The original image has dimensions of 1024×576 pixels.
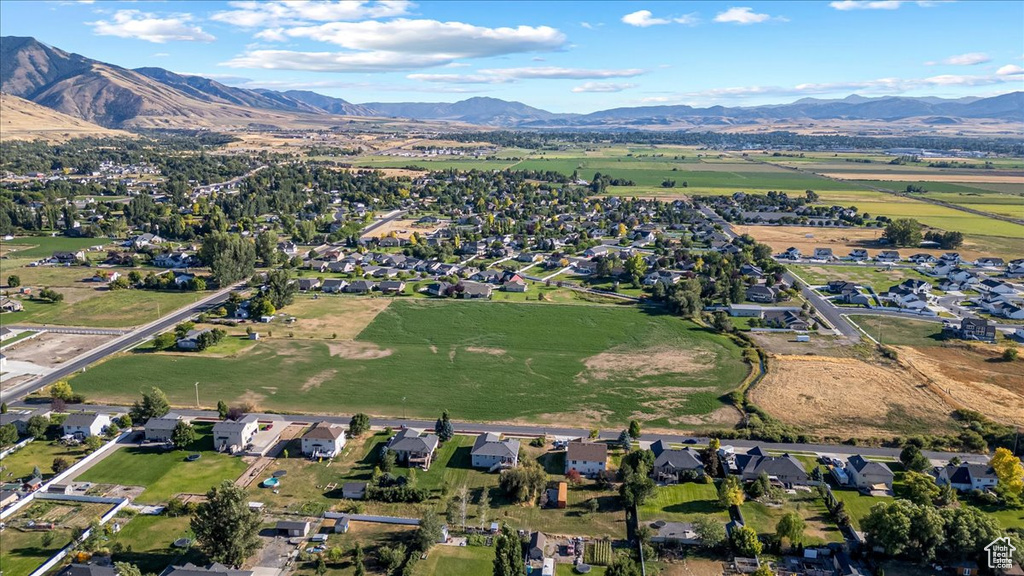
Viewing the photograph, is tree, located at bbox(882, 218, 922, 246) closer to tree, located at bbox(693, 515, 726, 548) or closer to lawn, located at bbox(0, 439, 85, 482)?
tree, located at bbox(693, 515, 726, 548)

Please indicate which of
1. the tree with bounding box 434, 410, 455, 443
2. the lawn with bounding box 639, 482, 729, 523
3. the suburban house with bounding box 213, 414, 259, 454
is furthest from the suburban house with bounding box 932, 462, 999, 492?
the suburban house with bounding box 213, 414, 259, 454

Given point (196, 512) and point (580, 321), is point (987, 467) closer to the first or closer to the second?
point (580, 321)

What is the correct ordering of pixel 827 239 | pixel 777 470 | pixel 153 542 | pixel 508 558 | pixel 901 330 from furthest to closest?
pixel 827 239 < pixel 901 330 < pixel 777 470 < pixel 153 542 < pixel 508 558

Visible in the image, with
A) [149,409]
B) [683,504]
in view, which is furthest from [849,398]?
[149,409]

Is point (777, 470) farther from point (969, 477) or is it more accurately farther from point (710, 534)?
point (969, 477)

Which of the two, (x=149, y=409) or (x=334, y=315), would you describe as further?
(x=334, y=315)
